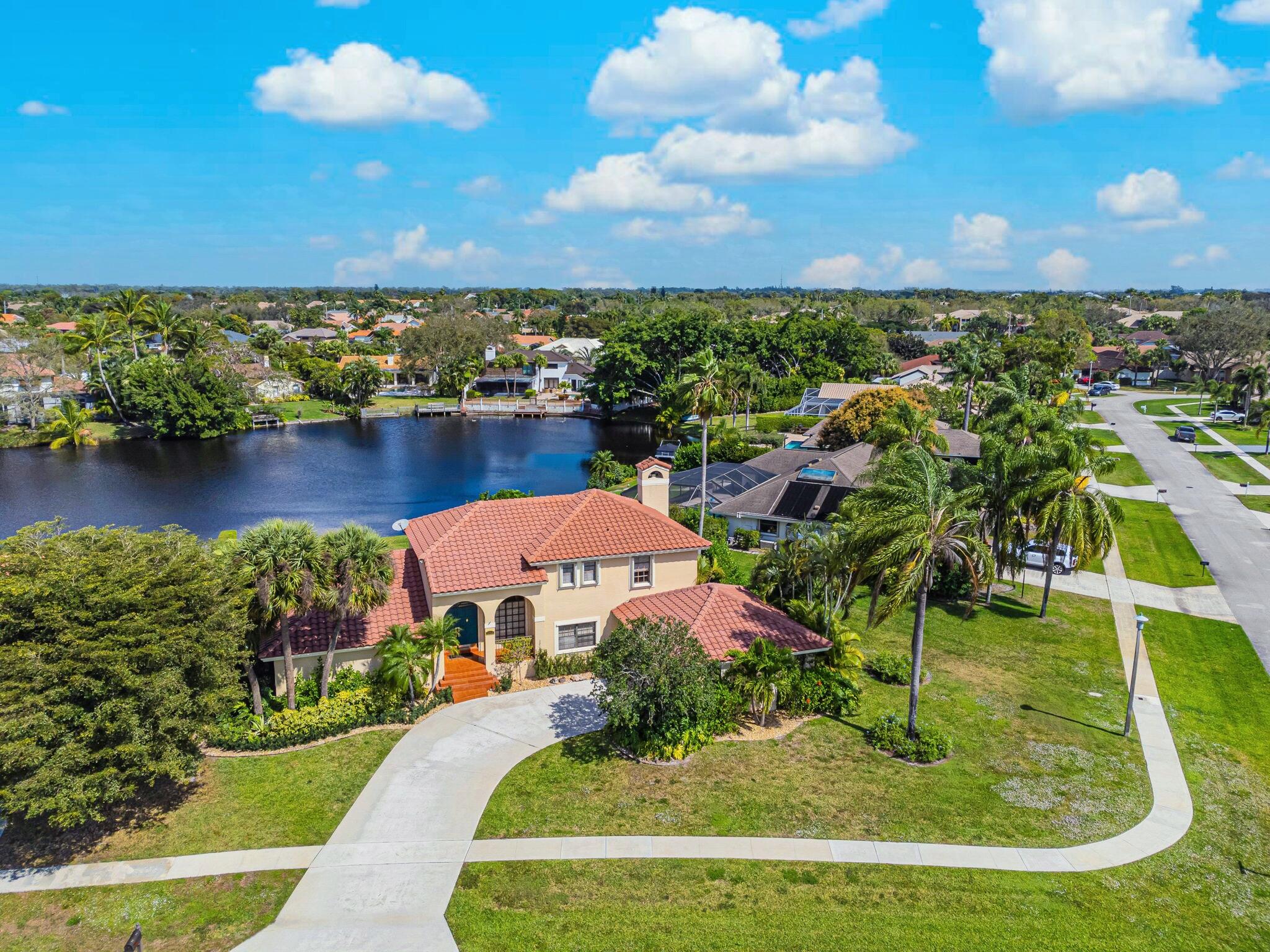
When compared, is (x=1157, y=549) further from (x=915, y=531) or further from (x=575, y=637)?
(x=575, y=637)

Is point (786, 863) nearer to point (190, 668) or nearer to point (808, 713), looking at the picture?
point (808, 713)

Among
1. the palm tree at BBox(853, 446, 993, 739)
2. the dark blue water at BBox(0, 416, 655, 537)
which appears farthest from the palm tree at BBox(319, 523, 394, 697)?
the dark blue water at BBox(0, 416, 655, 537)

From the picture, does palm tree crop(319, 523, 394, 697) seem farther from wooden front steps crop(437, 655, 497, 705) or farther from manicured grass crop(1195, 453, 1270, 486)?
manicured grass crop(1195, 453, 1270, 486)

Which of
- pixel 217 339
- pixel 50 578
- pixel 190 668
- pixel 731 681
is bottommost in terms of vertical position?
pixel 731 681

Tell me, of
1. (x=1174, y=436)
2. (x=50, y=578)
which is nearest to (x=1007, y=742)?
(x=50, y=578)

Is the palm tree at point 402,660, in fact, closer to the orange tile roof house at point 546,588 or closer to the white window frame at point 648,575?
the orange tile roof house at point 546,588

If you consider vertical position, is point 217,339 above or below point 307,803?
above

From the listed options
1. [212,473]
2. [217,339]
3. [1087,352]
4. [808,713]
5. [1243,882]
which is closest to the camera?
[1243,882]
